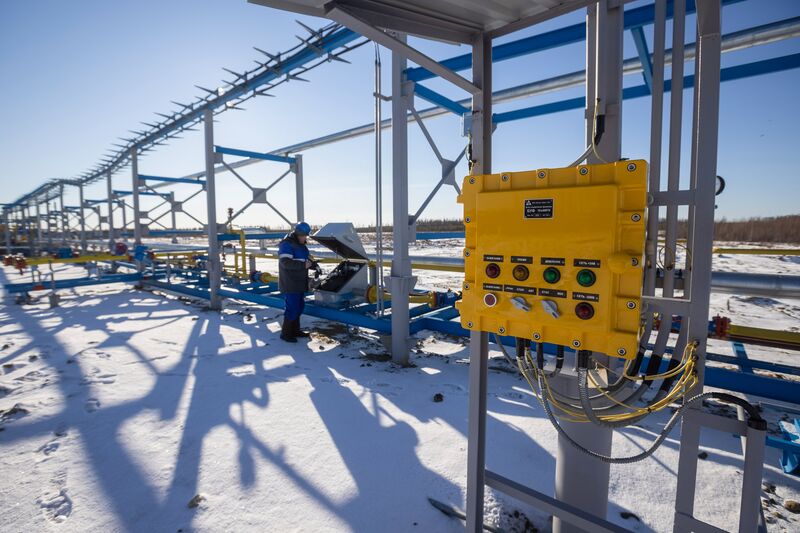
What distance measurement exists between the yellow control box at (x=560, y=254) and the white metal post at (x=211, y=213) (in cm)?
728

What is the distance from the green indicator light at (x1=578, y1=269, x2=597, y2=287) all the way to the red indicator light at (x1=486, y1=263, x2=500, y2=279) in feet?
1.11

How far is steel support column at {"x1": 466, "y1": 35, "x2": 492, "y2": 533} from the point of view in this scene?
189 centimetres

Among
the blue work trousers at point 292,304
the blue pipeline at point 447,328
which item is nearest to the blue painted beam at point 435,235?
the blue pipeline at point 447,328

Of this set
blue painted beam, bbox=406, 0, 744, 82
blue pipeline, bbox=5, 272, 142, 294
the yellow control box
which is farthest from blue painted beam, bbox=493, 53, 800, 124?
blue pipeline, bbox=5, 272, 142, 294

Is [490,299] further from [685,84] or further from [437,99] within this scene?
[685,84]

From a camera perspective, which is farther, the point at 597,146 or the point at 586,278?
the point at 597,146

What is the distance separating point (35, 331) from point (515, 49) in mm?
8375

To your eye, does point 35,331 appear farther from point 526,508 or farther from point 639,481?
point 639,481

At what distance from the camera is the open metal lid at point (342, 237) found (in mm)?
5863

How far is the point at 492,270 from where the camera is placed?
167cm

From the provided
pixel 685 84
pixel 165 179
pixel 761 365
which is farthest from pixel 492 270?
pixel 165 179

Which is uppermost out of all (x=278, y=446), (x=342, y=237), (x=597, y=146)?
(x=597, y=146)

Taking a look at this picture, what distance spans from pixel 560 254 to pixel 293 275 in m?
4.74

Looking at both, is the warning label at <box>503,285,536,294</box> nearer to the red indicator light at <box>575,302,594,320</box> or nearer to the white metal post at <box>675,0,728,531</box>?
the red indicator light at <box>575,302,594,320</box>
